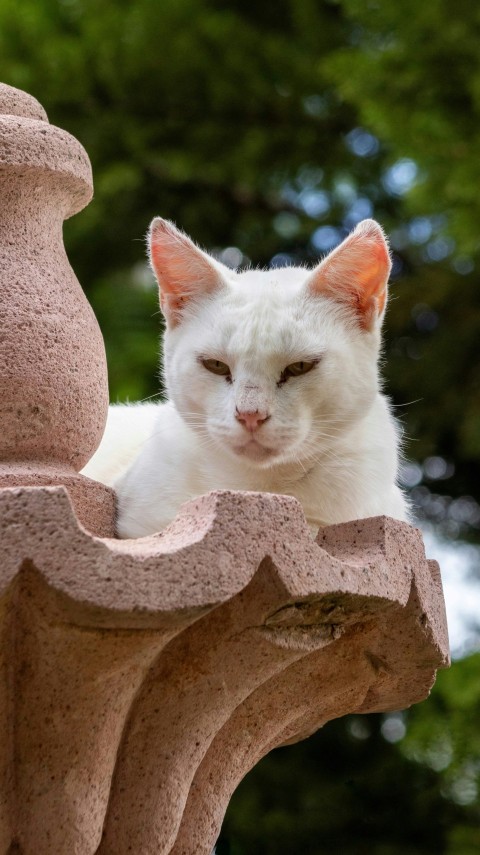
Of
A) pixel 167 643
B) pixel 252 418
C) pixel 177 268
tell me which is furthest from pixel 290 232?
pixel 167 643

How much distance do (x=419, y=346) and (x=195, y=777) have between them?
365cm

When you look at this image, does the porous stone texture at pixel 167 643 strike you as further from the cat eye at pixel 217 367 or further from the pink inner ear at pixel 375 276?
the pink inner ear at pixel 375 276

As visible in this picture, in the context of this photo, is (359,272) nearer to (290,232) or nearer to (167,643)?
(167,643)

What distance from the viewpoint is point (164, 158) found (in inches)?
190

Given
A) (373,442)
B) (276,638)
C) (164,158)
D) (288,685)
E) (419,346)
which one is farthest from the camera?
(419,346)

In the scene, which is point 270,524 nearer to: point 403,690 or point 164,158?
point 403,690

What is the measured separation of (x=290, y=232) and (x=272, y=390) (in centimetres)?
343

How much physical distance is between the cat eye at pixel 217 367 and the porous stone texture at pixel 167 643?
0.50 meters

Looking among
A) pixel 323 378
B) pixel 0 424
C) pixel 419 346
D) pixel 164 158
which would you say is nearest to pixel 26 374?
pixel 0 424

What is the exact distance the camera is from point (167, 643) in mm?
1604

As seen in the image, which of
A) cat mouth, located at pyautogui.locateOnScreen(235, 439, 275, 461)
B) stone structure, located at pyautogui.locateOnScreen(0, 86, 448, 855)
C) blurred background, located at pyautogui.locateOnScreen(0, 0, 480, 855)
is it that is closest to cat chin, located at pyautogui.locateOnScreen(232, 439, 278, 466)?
cat mouth, located at pyautogui.locateOnScreen(235, 439, 275, 461)

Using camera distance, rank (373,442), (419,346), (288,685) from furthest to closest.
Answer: (419,346) → (373,442) → (288,685)

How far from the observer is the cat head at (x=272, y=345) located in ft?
6.73

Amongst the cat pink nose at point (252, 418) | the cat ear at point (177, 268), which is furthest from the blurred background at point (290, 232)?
the cat pink nose at point (252, 418)
